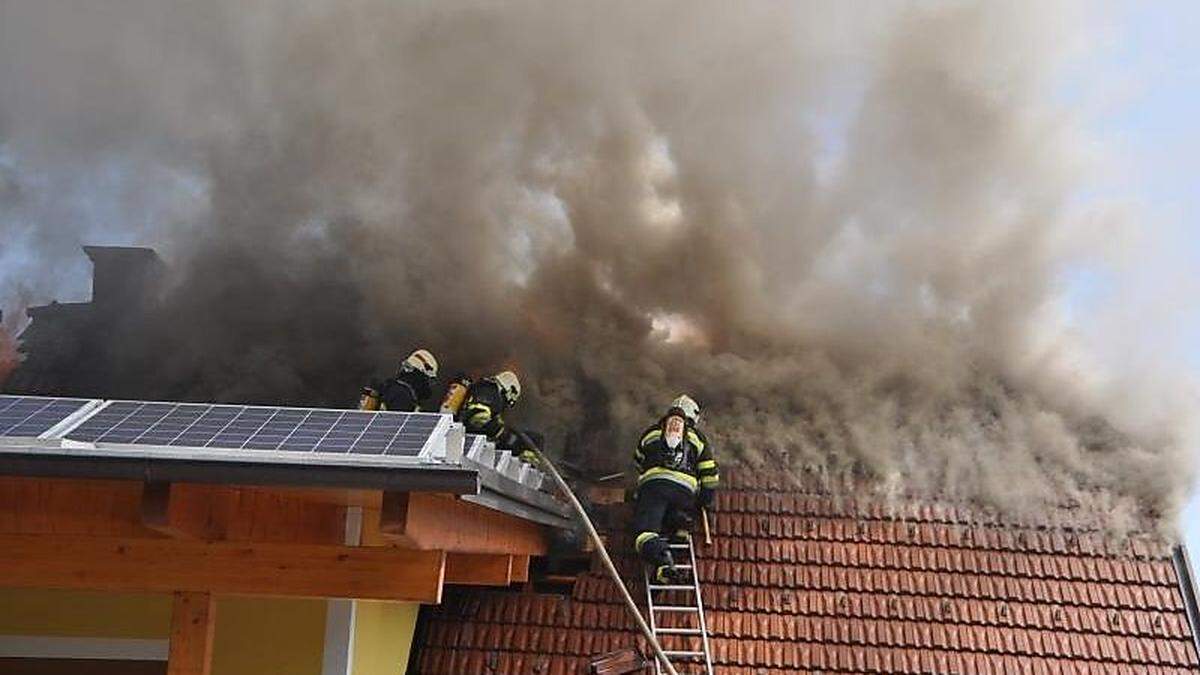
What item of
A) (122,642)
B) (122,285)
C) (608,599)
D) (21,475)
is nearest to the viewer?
(21,475)

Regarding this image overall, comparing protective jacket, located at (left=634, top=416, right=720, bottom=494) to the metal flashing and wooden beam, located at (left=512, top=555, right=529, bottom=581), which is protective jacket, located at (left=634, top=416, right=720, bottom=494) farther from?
the metal flashing

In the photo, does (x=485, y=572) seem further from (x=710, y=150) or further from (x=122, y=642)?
(x=710, y=150)

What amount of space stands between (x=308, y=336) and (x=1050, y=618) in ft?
21.9

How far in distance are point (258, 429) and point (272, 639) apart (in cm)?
172

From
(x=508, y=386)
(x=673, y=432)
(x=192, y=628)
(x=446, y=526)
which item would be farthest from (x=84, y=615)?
(x=673, y=432)

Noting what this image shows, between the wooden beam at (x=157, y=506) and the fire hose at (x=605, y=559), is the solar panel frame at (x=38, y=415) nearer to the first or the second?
the wooden beam at (x=157, y=506)

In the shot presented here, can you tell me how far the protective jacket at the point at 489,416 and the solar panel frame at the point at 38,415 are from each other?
2987 millimetres

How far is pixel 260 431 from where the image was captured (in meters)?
3.91

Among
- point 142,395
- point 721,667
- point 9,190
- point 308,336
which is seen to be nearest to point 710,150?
point 308,336

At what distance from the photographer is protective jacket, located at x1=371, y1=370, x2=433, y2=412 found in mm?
7160

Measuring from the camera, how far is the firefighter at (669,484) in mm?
6594

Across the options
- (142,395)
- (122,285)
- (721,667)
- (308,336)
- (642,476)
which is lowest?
(721,667)

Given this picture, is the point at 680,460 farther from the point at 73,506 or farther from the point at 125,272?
the point at 125,272

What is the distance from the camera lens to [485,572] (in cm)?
580
